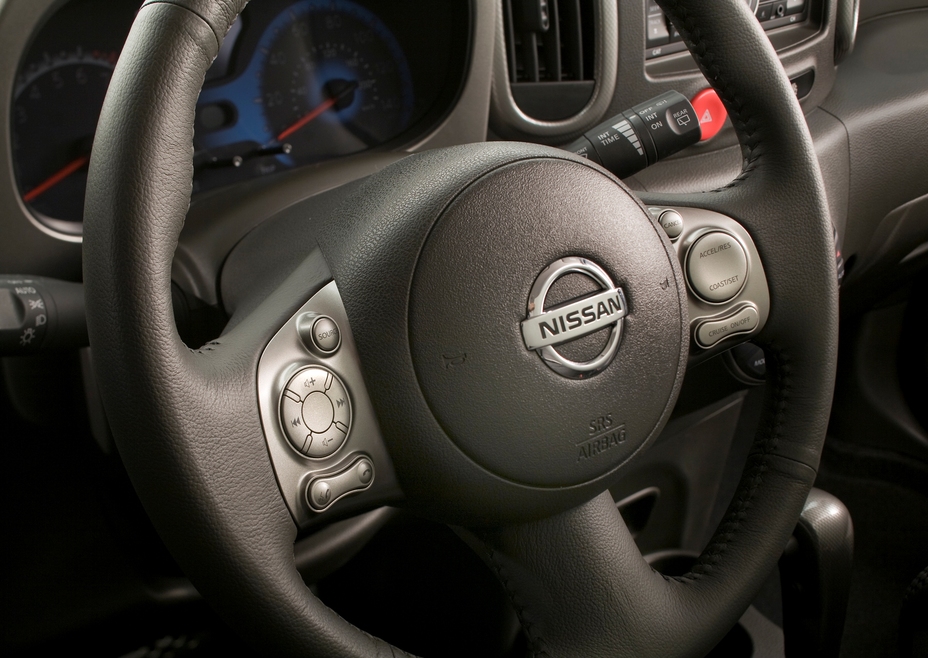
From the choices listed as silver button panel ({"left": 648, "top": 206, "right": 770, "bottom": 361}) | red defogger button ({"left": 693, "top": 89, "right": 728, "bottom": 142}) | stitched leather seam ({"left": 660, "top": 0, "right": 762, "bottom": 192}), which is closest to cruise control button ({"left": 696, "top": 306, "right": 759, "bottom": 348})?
silver button panel ({"left": 648, "top": 206, "right": 770, "bottom": 361})

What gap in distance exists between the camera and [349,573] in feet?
3.76

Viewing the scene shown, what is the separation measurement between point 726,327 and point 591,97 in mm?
481

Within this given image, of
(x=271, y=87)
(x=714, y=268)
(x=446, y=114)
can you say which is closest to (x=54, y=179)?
(x=271, y=87)

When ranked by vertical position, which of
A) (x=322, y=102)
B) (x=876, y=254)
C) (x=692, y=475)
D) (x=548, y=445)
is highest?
(x=322, y=102)

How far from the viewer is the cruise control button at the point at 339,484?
0.55m

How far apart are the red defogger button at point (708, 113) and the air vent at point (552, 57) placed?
146 mm

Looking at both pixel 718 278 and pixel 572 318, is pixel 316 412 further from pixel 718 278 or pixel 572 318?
pixel 718 278

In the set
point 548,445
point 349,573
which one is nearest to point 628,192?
point 548,445

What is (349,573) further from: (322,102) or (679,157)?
(679,157)

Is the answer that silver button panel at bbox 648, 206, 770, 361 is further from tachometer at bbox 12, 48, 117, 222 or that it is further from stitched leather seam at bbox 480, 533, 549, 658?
tachometer at bbox 12, 48, 117, 222

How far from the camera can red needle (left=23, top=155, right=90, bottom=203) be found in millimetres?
874

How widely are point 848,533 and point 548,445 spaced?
19.1 inches

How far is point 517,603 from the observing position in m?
0.67

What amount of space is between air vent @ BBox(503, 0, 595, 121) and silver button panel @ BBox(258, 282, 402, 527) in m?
0.59
